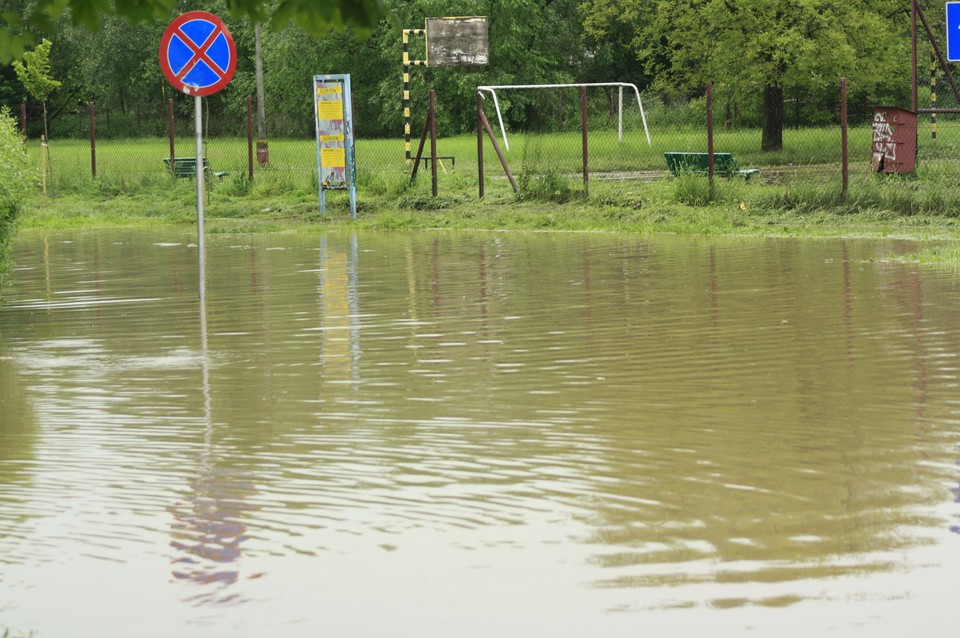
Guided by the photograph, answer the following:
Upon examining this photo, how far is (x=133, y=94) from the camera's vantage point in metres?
79.2

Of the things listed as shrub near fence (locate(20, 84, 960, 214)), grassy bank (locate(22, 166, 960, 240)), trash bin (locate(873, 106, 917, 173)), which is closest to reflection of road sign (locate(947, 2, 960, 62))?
trash bin (locate(873, 106, 917, 173))

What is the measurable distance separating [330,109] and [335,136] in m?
0.43

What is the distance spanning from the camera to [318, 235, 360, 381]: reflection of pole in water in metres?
9.90

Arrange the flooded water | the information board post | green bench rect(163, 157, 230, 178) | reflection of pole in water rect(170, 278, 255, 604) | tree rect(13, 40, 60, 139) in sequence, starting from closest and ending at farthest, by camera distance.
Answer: the flooded water
reflection of pole in water rect(170, 278, 255, 604)
the information board post
green bench rect(163, 157, 230, 178)
tree rect(13, 40, 60, 139)

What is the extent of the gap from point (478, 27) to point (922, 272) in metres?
22.3

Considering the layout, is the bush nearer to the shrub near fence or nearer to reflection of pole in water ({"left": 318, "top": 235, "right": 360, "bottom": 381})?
reflection of pole in water ({"left": 318, "top": 235, "right": 360, "bottom": 381})

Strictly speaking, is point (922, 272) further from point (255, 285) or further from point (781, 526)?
point (781, 526)

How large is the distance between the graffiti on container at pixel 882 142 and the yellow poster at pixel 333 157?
8.39 metres

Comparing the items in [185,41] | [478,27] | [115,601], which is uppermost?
[478,27]

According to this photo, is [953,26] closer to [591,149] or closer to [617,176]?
[617,176]

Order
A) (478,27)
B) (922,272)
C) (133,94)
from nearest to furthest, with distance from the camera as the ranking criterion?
1. (922,272)
2. (478,27)
3. (133,94)

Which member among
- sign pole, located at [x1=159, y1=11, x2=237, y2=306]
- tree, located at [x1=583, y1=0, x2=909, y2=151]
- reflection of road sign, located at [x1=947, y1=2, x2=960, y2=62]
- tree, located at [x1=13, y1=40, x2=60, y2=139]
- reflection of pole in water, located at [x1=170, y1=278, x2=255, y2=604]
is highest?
tree, located at [x1=13, y1=40, x2=60, y2=139]

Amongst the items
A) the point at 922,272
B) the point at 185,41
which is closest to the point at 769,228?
the point at 922,272

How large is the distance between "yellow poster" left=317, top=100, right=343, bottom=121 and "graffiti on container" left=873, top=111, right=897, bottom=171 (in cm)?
842
